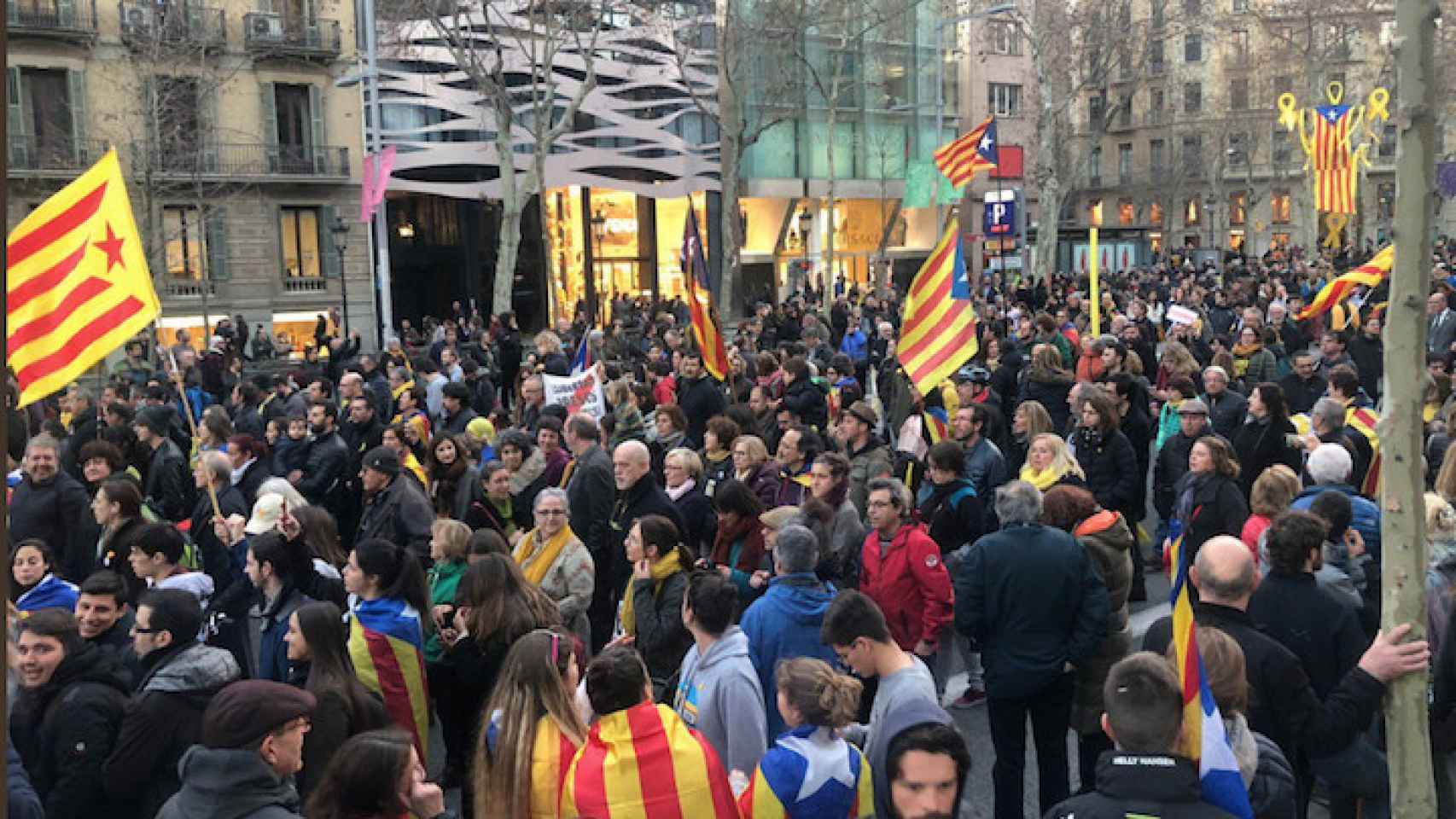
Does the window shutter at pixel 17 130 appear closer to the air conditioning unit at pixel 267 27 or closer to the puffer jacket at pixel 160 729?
the air conditioning unit at pixel 267 27

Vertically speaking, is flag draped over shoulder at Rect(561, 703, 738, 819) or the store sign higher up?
the store sign

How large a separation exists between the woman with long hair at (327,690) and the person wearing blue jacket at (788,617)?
1438mm

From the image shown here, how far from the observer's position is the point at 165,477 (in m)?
8.63

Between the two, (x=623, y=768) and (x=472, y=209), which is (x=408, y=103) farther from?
(x=623, y=768)

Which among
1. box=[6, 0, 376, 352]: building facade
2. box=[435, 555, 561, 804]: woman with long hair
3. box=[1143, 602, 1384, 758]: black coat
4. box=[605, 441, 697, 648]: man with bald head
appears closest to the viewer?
box=[1143, 602, 1384, 758]: black coat

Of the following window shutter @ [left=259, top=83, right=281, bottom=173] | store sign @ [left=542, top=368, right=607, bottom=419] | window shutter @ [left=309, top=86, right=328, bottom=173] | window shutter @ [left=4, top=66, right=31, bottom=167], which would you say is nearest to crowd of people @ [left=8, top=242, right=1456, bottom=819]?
store sign @ [left=542, top=368, right=607, bottom=419]

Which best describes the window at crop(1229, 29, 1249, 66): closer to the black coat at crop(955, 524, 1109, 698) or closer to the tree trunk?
the black coat at crop(955, 524, 1109, 698)

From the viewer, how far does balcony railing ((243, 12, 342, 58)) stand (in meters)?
33.8

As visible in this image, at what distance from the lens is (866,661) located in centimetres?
409

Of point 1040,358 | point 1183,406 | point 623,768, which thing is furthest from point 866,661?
point 1040,358

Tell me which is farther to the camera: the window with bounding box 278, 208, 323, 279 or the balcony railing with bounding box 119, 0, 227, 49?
the window with bounding box 278, 208, 323, 279

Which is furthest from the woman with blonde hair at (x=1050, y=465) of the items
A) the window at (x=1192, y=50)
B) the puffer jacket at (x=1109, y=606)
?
the window at (x=1192, y=50)

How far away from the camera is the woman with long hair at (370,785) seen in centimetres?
331

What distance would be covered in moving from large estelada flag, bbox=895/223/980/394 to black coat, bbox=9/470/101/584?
5530 mm
